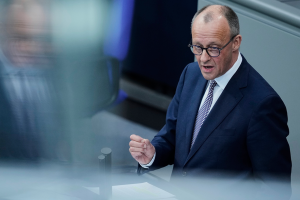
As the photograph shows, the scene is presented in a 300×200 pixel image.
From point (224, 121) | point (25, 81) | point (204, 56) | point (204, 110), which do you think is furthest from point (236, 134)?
point (25, 81)

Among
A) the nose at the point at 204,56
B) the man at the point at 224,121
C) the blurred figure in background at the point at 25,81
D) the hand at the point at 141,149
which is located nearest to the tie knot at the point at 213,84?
the man at the point at 224,121

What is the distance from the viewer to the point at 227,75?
126 centimetres

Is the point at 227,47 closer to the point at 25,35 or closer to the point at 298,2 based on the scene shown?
→ the point at 298,2

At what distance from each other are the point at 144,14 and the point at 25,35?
0.88 metres

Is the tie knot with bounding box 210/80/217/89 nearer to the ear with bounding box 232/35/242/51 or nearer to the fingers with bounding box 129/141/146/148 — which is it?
the ear with bounding box 232/35/242/51

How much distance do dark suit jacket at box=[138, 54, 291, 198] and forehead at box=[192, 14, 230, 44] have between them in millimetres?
157

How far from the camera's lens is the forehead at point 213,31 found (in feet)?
3.82

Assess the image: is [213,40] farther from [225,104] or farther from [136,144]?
[136,144]

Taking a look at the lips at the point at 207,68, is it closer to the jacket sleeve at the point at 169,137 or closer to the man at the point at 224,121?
the man at the point at 224,121

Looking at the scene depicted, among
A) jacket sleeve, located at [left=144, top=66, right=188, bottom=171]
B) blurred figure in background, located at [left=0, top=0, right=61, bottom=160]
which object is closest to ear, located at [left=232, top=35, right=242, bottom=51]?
jacket sleeve, located at [left=144, top=66, right=188, bottom=171]

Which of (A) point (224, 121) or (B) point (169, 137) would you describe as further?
(B) point (169, 137)

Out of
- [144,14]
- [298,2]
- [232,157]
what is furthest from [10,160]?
[298,2]

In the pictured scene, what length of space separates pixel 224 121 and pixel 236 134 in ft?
0.22

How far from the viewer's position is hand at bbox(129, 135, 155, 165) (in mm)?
1229
